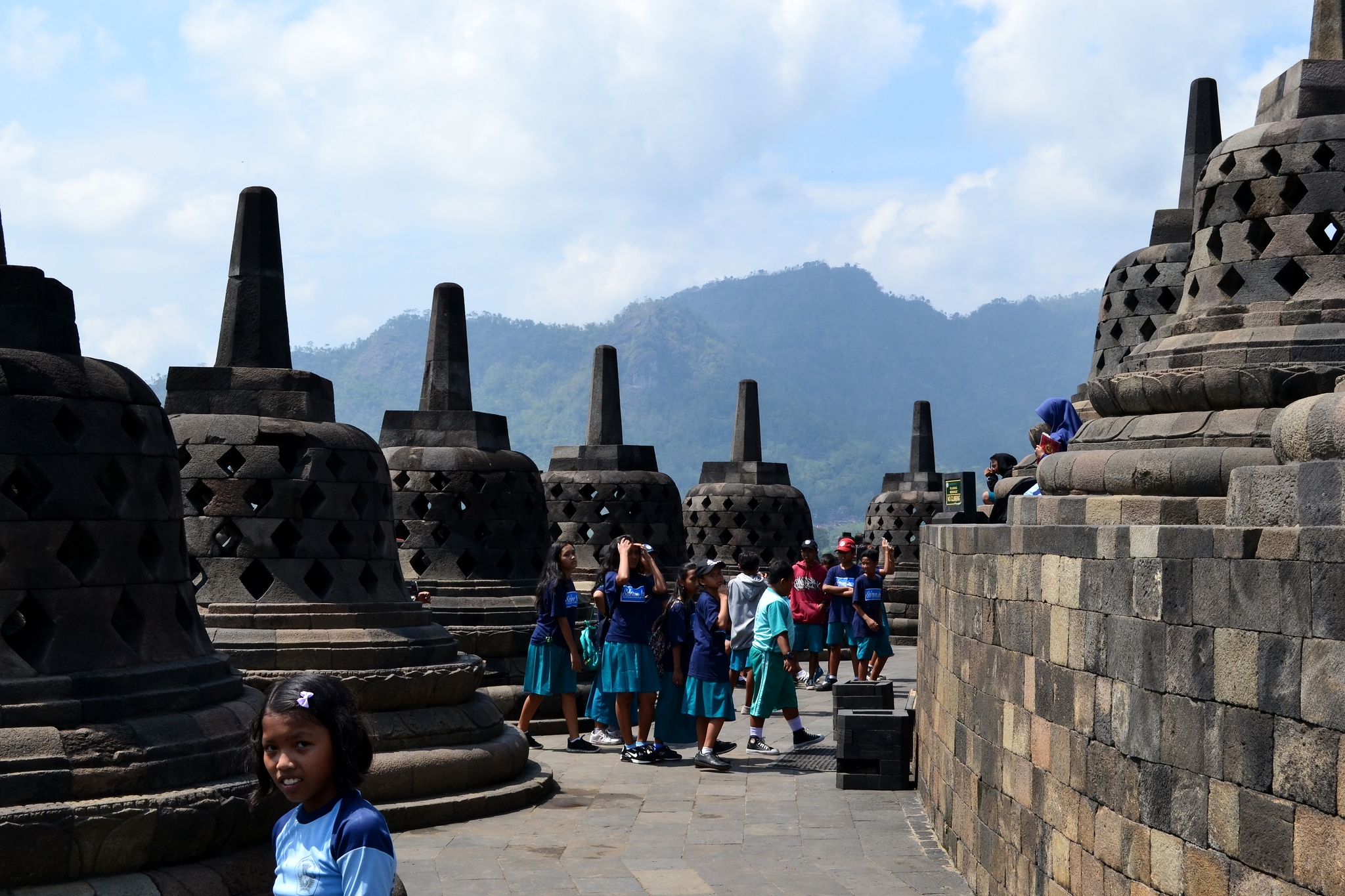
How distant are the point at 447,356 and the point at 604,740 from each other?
3526 mm

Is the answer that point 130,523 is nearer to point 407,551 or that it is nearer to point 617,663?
point 617,663

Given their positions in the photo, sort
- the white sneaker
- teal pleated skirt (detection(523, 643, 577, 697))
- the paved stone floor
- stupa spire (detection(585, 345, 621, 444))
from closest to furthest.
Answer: the paved stone floor
teal pleated skirt (detection(523, 643, 577, 697))
the white sneaker
stupa spire (detection(585, 345, 621, 444))

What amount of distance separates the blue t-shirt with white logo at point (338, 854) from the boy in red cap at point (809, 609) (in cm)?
1260

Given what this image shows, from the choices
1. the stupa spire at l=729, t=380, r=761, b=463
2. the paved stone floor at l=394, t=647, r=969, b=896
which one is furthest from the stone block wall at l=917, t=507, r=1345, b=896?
the stupa spire at l=729, t=380, r=761, b=463

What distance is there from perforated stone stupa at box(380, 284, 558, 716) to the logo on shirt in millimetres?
8812

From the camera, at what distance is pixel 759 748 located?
1095cm

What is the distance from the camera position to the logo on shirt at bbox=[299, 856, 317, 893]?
296 cm

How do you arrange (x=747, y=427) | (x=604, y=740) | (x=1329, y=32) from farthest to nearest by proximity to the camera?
(x=747, y=427), (x=604, y=740), (x=1329, y=32)

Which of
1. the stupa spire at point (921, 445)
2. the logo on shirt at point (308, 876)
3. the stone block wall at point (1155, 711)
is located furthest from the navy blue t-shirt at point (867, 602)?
the stupa spire at point (921, 445)

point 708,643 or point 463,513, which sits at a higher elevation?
point 463,513

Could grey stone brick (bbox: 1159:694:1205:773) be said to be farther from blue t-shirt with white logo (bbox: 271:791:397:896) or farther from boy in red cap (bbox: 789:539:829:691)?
boy in red cap (bbox: 789:539:829:691)

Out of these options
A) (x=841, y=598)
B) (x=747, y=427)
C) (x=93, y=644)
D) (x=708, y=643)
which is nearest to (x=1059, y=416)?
(x=708, y=643)

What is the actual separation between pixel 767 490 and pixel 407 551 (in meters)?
9.47

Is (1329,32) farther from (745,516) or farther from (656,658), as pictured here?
(745,516)
